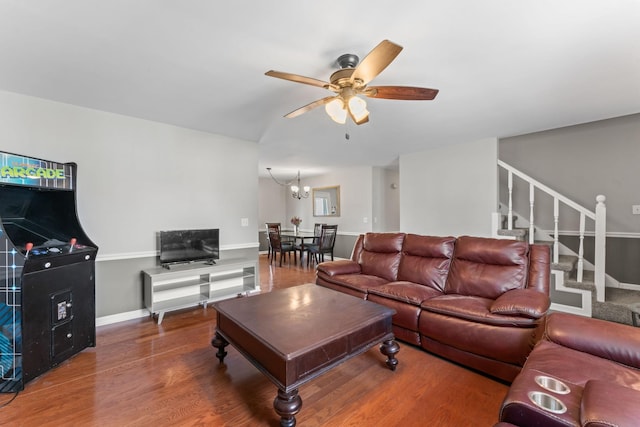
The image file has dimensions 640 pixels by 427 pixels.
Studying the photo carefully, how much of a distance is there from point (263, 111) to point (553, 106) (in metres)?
3.13

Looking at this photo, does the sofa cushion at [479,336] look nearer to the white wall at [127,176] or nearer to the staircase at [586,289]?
A: the staircase at [586,289]

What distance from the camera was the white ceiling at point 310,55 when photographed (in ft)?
5.21

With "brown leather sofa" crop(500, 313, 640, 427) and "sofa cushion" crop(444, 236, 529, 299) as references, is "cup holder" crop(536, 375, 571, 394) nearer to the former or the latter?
"brown leather sofa" crop(500, 313, 640, 427)

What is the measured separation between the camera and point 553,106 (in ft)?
9.70

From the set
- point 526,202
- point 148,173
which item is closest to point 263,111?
point 148,173

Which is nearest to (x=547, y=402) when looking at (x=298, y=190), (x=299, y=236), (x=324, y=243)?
(x=324, y=243)

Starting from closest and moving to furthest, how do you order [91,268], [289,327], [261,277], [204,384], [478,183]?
1. [289,327]
2. [204,384]
3. [91,268]
4. [478,183]
5. [261,277]

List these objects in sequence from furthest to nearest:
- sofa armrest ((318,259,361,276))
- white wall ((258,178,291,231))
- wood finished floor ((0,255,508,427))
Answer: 1. white wall ((258,178,291,231))
2. sofa armrest ((318,259,361,276))
3. wood finished floor ((0,255,508,427))

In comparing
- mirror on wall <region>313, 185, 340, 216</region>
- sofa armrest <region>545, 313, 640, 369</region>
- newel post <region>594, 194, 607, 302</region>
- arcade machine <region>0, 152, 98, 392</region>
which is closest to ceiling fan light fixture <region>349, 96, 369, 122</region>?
sofa armrest <region>545, 313, 640, 369</region>

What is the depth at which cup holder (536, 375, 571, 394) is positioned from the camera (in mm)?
1146

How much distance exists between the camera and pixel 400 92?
199 cm

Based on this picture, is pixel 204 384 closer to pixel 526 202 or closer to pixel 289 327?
pixel 289 327

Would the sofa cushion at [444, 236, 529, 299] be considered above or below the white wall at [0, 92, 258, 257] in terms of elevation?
below

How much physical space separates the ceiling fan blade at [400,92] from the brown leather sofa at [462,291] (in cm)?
158
